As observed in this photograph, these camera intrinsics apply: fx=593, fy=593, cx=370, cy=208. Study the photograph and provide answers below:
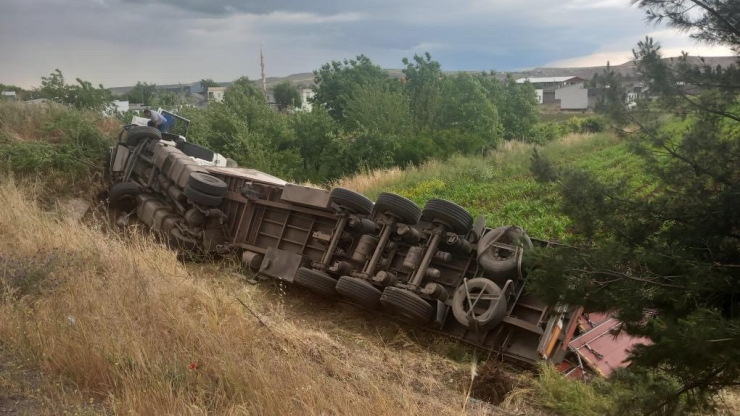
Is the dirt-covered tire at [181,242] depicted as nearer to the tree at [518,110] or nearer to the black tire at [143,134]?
the black tire at [143,134]

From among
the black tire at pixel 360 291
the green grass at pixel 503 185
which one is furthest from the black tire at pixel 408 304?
the green grass at pixel 503 185

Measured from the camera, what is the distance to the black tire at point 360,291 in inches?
298

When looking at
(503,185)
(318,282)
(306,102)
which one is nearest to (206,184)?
(318,282)

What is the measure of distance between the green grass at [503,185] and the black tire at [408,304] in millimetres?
4999

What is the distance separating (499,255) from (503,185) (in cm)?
1169

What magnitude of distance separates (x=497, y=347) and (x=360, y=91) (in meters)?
29.0

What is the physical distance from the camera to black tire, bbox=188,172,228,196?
973 cm

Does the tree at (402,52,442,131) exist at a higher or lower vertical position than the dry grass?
higher

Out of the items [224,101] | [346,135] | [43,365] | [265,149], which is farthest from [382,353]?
[224,101]

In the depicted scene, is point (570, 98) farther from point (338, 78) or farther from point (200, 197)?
point (200, 197)

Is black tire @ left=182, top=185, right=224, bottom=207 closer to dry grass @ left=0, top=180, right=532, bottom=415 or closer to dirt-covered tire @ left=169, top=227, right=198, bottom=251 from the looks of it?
dirt-covered tire @ left=169, top=227, right=198, bottom=251

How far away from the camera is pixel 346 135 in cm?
Result: 3009

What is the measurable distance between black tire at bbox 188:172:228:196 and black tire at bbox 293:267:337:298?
2.55 m

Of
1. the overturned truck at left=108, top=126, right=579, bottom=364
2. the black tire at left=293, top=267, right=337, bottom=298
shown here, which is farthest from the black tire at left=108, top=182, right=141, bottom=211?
the black tire at left=293, top=267, right=337, bottom=298
